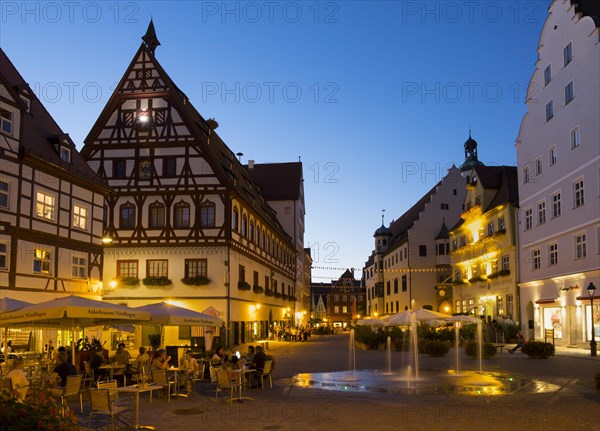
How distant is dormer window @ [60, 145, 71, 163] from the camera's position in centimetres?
3336

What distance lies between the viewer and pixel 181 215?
145 ft

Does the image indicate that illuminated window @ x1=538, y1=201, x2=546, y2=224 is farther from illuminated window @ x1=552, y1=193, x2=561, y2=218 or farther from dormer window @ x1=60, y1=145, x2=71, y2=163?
dormer window @ x1=60, y1=145, x2=71, y2=163

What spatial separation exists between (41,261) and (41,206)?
255cm

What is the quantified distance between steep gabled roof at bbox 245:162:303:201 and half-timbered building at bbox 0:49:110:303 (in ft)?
140

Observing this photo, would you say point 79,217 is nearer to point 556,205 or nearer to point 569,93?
point 556,205

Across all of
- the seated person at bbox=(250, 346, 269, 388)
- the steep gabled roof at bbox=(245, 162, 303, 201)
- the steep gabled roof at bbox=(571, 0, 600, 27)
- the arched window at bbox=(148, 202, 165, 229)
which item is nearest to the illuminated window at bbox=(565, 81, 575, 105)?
the steep gabled roof at bbox=(571, 0, 600, 27)

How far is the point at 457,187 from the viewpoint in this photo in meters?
79.3

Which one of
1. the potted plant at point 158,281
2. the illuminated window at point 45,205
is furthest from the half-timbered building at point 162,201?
the illuminated window at point 45,205

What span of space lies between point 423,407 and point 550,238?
29638mm

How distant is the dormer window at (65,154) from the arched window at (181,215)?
36.5 feet

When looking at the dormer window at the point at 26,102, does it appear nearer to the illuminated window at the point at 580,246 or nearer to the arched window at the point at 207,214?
the arched window at the point at 207,214

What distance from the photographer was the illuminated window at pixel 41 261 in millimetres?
→ 30120

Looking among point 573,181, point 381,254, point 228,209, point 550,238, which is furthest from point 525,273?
point 381,254

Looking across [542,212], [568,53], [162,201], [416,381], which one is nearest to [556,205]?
[542,212]
